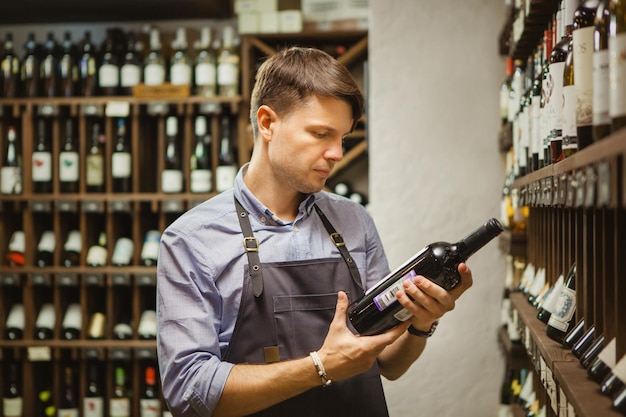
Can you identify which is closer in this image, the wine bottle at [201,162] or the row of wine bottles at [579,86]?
the row of wine bottles at [579,86]

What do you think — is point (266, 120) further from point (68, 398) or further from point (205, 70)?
point (68, 398)

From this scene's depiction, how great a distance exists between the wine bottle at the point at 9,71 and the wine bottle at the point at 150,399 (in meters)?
1.96

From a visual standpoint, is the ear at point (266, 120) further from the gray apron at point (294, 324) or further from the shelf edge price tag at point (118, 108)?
the shelf edge price tag at point (118, 108)

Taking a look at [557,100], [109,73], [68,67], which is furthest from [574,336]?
→ [68,67]

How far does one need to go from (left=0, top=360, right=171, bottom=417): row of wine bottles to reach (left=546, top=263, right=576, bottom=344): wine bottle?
3.21 meters

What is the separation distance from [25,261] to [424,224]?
8.18 feet

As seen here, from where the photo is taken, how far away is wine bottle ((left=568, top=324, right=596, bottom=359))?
1.59 m

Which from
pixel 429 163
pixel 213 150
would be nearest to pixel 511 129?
pixel 429 163

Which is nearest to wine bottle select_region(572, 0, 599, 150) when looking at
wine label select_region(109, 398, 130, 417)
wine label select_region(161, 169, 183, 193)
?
wine label select_region(161, 169, 183, 193)

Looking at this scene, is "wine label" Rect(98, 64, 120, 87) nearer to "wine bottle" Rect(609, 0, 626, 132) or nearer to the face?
the face

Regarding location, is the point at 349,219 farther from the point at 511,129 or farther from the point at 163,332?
the point at 511,129

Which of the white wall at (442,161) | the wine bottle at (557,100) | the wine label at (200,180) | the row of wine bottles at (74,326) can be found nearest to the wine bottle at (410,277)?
the wine bottle at (557,100)

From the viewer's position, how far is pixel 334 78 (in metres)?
1.81

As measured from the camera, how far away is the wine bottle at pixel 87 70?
469cm
